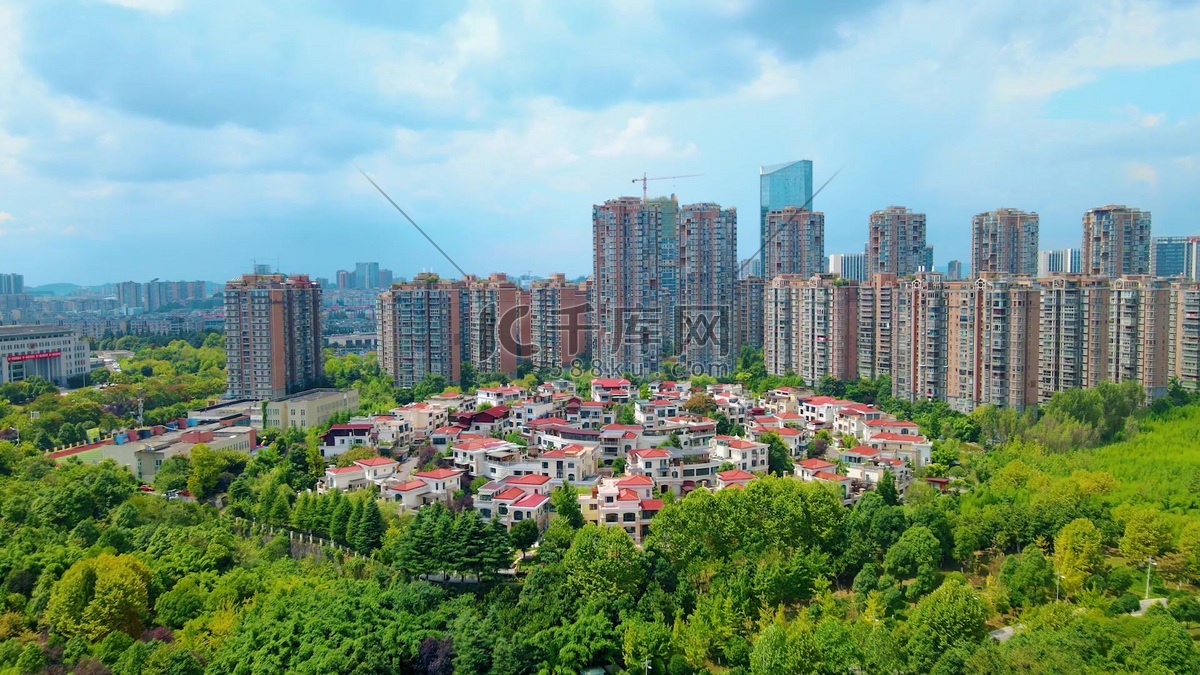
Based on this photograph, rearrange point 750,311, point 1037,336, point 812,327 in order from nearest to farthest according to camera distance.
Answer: point 1037,336, point 812,327, point 750,311

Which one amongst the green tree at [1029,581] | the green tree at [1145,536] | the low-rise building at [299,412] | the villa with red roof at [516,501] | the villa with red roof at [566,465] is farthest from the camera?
the low-rise building at [299,412]

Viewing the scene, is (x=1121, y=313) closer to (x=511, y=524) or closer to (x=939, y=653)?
(x=939, y=653)

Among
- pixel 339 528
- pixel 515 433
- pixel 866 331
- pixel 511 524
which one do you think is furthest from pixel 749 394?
pixel 339 528

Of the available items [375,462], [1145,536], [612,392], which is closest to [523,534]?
[375,462]

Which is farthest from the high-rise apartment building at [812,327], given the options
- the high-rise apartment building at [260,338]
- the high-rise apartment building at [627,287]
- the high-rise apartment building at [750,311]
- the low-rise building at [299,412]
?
the high-rise apartment building at [260,338]

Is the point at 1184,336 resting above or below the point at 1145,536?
above

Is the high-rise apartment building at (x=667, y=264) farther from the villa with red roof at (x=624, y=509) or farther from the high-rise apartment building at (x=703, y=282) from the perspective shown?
the villa with red roof at (x=624, y=509)

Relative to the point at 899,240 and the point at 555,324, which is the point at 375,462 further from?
the point at 899,240
